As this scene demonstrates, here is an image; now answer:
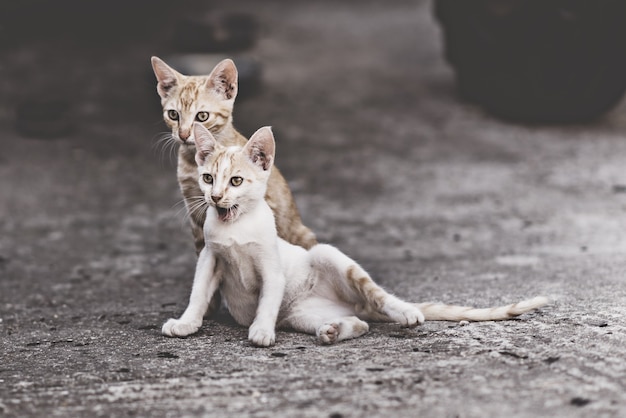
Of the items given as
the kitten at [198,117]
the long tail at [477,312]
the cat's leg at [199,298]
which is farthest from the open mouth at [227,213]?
the long tail at [477,312]

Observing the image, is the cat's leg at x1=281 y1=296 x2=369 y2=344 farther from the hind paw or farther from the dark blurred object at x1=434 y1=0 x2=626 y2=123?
the dark blurred object at x1=434 y1=0 x2=626 y2=123

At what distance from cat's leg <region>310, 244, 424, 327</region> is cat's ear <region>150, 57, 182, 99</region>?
118cm

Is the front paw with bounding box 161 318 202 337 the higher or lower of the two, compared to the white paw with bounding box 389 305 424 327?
lower

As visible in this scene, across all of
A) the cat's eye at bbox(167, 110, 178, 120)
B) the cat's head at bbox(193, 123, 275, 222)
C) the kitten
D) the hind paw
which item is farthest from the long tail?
the cat's eye at bbox(167, 110, 178, 120)

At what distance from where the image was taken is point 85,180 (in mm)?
8680

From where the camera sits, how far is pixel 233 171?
12.4 ft

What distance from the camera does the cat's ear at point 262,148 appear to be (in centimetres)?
381

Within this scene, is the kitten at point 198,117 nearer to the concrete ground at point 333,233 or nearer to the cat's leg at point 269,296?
the cat's leg at point 269,296

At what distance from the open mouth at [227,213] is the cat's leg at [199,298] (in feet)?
0.74

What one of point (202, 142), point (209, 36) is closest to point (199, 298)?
point (202, 142)

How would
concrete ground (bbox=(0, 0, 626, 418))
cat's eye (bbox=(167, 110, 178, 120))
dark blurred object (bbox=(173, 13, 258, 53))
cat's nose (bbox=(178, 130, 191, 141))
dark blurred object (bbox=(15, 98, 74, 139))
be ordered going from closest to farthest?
concrete ground (bbox=(0, 0, 626, 418))
cat's nose (bbox=(178, 130, 191, 141))
cat's eye (bbox=(167, 110, 178, 120))
dark blurred object (bbox=(15, 98, 74, 139))
dark blurred object (bbox=(173, 13, 258, 53))

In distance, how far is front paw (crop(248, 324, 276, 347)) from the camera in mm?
3768

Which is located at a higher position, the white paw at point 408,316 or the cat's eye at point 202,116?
the cat's eye at point 202,116

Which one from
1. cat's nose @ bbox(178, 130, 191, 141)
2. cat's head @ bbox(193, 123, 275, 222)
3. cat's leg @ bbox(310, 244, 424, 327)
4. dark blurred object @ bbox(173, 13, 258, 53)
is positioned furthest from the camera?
dark blurred object @ bbox(173, 13, 258, 53)
